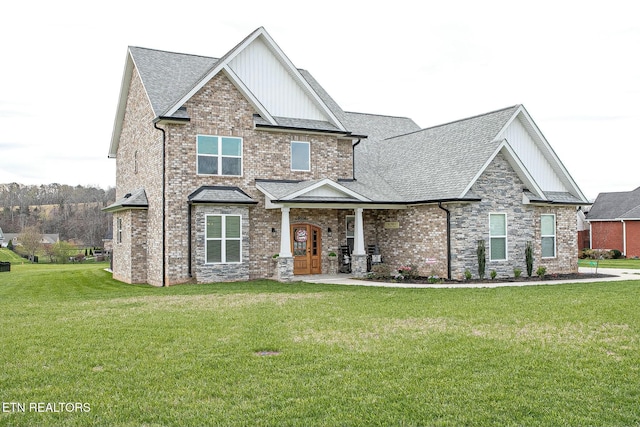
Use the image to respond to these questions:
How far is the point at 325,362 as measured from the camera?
25.2 ft

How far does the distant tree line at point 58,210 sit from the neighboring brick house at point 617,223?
61.1m

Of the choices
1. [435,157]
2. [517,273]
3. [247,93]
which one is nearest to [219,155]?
[247,93]

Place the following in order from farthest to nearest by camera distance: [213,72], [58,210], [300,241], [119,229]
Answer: [58,210]
[119,229]
[300,241]
[213,72]

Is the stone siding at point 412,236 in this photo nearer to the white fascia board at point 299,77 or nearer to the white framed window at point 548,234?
the white fascia board at point 299,77

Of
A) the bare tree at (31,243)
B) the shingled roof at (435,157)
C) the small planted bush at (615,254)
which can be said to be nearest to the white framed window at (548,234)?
the shingled roof at (435,157)

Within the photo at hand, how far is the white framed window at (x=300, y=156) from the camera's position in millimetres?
21500

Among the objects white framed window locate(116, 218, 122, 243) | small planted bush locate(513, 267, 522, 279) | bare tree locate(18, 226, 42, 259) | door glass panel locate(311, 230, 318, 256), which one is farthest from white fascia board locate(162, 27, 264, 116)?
bare tree locate(18, 226, 42, 259)

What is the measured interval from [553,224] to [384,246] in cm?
708

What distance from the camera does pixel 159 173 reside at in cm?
1988

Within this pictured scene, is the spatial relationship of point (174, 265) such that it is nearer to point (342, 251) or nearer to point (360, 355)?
point (342, 251)

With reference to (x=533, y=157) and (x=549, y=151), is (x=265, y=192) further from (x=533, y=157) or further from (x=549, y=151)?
(x=549, y=151)

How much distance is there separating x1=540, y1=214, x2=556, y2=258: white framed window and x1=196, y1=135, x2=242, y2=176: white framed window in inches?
490

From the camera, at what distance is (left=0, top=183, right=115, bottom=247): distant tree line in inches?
3252

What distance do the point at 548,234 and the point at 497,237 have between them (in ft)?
11.2
